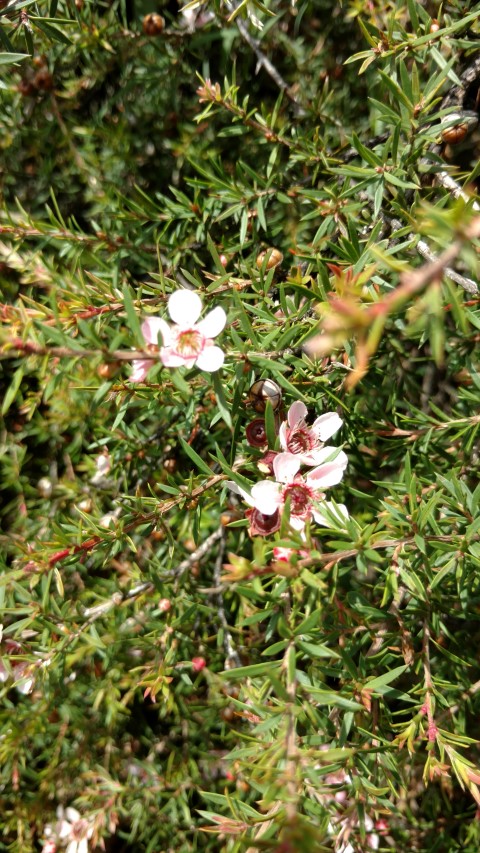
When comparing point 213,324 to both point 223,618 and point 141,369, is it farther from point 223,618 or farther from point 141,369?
point 223,618

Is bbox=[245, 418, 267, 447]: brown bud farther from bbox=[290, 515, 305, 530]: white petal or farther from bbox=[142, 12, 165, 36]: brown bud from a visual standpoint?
bbox=[142, 12, 165, 36]: brown bud

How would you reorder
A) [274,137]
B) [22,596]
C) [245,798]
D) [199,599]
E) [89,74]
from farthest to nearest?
[89,74] → [245,798] → [199,599] → [274,137] → [22,596]

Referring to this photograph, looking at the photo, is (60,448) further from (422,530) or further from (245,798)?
(422,530)

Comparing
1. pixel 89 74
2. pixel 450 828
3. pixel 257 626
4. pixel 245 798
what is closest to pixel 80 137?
pixel 89 74

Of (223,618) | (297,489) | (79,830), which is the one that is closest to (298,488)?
(297,489)

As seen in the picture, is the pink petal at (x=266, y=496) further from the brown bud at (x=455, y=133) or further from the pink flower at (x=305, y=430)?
the brown bud at (x=455, y=133)

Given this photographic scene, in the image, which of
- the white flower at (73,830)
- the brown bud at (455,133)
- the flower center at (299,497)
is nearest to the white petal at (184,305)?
the flower center at (299,497)

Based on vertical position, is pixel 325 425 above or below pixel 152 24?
below
